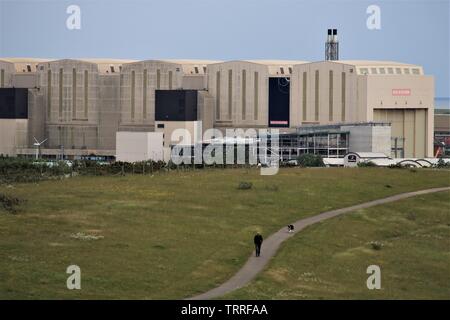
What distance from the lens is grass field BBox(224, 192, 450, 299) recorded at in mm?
45000

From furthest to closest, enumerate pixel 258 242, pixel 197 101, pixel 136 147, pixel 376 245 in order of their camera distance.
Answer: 1. pixel 197 101
2. pixel 136 147
3. pixel 376 245
4. pixel 258 242

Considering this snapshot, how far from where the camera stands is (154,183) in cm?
7862

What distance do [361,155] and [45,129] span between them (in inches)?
2496

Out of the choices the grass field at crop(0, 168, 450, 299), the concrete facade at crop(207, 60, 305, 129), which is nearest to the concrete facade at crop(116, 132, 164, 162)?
the concrete facade at crop(207, 60, 305, 129)

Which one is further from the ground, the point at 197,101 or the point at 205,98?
the point at 205,98

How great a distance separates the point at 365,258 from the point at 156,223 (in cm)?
1280

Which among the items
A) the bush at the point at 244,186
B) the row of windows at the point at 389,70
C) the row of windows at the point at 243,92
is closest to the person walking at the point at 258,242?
the bush at the point at 244,186

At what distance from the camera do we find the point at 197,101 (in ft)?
534

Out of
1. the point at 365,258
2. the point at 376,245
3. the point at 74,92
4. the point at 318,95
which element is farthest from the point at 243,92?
the point at 365,258

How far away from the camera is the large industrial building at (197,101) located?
160 metres

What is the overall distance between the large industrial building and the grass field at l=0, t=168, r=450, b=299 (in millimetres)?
69874

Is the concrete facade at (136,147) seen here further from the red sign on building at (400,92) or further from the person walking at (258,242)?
the person walking at (258,242)

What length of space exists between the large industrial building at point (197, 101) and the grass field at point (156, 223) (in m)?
69.9

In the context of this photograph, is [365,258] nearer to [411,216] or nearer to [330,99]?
[411,216]
